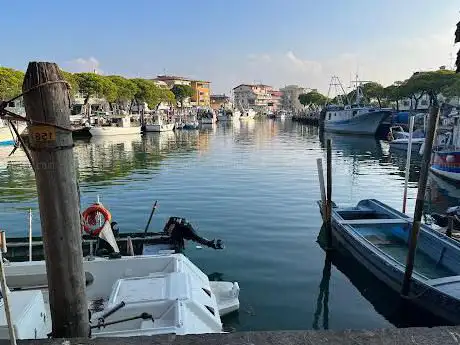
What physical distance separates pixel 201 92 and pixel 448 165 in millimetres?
147296

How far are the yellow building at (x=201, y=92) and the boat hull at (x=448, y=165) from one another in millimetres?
133898

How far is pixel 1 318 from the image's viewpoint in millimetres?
4801

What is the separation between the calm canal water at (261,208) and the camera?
8.73 metres

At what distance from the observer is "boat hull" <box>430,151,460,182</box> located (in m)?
22.7

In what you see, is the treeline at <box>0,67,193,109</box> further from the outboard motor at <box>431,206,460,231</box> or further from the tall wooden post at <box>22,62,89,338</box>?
the tall wooden post at <box>22,62,89,338</box>

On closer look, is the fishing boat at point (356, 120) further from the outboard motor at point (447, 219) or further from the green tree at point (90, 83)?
the outboard motor at point (447, 219)

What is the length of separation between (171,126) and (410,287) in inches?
2803

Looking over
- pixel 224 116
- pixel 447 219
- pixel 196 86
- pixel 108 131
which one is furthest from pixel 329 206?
pixel 196 86

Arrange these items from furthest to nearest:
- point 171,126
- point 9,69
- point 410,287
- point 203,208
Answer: point 171,126 → point 9,69 → point 203,208 → point 410,287

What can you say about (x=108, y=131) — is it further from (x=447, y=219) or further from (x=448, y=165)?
(x=447, y=219)

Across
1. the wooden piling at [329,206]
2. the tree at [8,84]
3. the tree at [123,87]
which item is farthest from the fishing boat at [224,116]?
the wooden piling at [329,206]

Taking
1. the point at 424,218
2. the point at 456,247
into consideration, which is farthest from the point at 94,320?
the point at 424,218

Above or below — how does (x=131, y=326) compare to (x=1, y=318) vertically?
below

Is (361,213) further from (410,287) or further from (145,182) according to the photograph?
(145,182)
